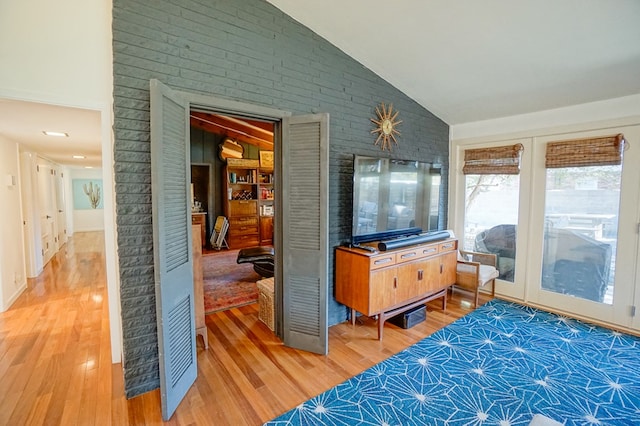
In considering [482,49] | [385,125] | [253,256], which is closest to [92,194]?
[253,256]

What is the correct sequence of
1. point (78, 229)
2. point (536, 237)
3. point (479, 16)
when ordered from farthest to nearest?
point (78, 229) < point (536, 237) < point (479, 16)

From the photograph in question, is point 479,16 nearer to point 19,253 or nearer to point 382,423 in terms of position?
point 382,423

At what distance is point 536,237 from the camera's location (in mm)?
3562

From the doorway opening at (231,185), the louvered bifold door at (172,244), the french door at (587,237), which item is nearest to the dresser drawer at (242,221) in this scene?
the doorway opening at (231,185)

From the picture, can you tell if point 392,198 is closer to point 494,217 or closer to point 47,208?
point 494,217

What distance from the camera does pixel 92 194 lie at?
9781 mm

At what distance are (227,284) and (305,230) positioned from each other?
8.06 ft

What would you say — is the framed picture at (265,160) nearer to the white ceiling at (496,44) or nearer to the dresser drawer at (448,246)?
the white ceiling at (496,44)

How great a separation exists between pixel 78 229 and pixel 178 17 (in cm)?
1063

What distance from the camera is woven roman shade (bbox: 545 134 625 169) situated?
2928 mm

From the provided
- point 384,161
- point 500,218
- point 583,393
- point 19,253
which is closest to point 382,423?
point 583,393

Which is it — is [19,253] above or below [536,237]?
below

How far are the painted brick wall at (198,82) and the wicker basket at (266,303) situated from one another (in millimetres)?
676

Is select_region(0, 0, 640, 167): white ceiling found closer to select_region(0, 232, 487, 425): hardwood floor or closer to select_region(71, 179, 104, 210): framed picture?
select_region(0, 232, 487, 425): hardwood floor
